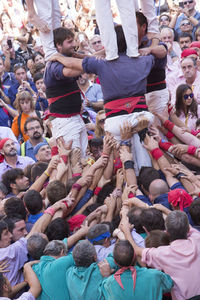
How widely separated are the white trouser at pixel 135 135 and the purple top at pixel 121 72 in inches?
8.7

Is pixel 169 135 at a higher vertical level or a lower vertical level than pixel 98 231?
lower

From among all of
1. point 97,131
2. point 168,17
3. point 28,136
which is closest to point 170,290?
point 97,131

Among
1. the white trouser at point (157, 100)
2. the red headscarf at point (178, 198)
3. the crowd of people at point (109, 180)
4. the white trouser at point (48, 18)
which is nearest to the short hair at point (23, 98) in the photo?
the crowd of people at point (109, 180)

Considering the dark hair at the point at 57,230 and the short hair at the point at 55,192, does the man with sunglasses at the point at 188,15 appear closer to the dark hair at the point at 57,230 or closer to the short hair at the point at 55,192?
the short hair at the point at 55,192

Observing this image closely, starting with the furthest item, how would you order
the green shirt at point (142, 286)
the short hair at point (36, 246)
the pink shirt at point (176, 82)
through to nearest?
the pink shirt at point (176, 82), the short hair at point (36, 246), the green shirt at point (142, 286)

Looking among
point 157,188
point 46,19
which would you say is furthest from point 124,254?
point 46,19

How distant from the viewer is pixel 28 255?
5.08 m

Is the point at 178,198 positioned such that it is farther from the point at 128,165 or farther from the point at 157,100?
the point at 157,100

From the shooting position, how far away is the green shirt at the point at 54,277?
458 cm

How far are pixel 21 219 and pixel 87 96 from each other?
3.96 metres

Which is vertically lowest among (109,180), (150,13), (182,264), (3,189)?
(3,189)

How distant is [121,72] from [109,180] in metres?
1.16

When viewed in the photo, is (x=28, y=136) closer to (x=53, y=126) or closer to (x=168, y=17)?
(x=53, y=126)

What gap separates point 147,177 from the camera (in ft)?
18.4
